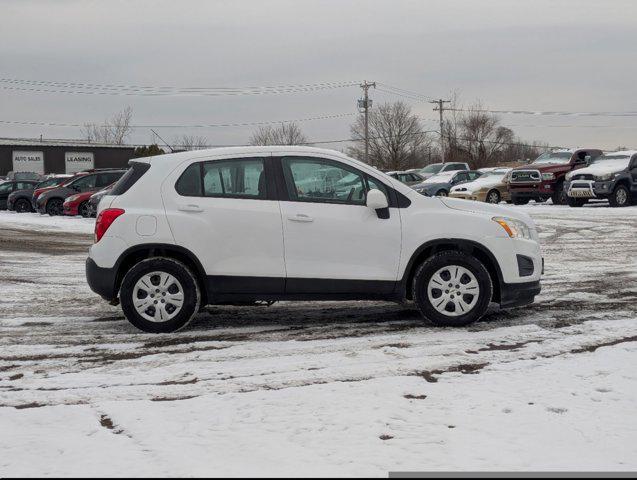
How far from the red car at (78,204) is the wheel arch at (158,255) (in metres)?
20.9

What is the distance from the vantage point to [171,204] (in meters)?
7.49

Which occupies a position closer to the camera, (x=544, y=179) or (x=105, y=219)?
(x=105, y=219)

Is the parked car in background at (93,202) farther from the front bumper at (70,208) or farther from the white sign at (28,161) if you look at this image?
the white sign at (28,161)

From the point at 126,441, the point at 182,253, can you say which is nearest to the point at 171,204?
the point at 182,253

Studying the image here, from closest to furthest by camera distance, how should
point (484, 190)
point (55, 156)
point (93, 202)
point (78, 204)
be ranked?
point (93, 202), point (78, 204), point (484, 190), point (55, 156)

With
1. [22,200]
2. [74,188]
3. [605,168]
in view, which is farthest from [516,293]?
[22,200]

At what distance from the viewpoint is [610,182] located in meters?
25.8

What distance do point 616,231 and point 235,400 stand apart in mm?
15148

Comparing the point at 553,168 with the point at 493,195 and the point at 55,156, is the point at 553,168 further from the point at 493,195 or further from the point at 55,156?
the point at 55,156

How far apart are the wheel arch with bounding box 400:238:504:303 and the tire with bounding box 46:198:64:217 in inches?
957

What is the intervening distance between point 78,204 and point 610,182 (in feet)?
58.0

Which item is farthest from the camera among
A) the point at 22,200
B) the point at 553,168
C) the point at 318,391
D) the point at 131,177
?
the point at 22,200

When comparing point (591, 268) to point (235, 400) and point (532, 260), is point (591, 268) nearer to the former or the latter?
point (532, 260)

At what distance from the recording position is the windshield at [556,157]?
2941 centimetres
